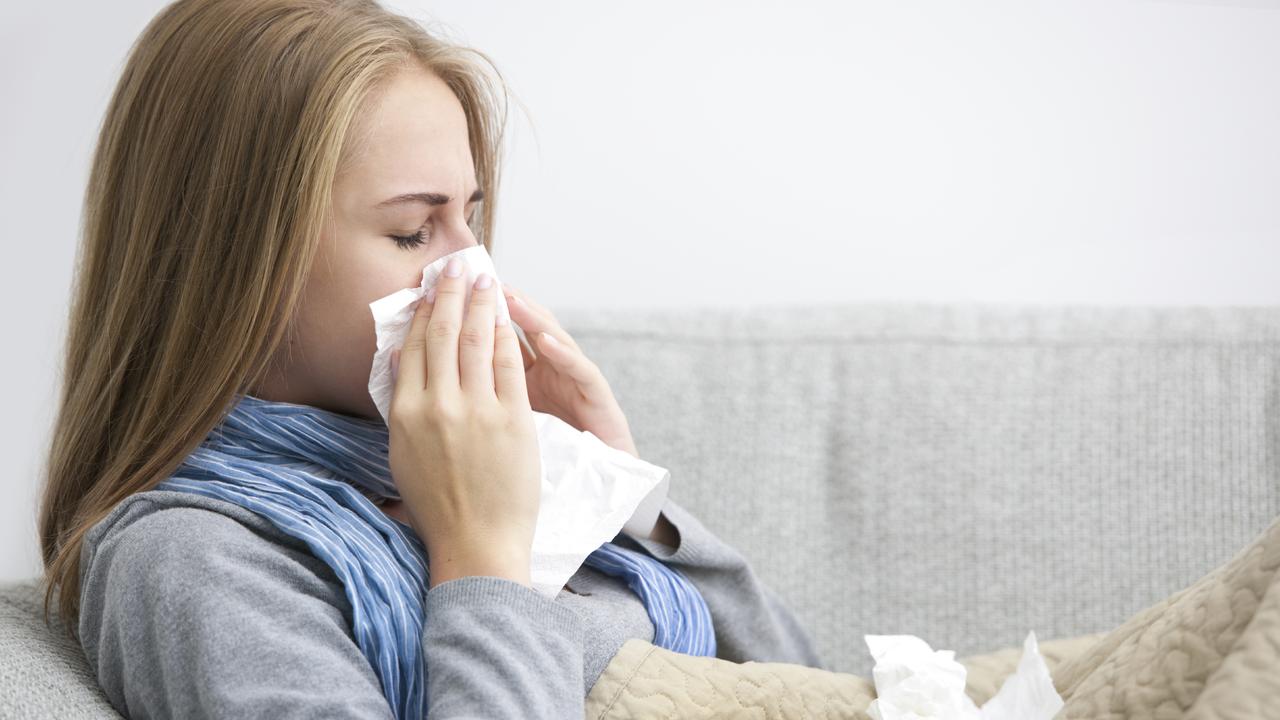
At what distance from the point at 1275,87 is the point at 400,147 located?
1.42 meters

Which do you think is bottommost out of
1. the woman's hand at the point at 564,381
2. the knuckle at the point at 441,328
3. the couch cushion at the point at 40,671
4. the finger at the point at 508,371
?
the couch cushion at the point at 40,671

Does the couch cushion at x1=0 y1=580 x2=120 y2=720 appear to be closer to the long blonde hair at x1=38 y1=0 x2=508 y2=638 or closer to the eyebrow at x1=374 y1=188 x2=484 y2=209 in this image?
the long blonde hair at x1=38 y1=0 x2=508 y2=638

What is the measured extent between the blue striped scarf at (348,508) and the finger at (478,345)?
15 centimetres

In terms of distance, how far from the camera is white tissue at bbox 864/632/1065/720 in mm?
881

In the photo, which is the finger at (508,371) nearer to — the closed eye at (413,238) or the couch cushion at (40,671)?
the closed eye at (413,238)

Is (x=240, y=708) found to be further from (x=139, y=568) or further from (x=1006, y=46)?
(x=1006, y=46)

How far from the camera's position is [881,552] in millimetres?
1444

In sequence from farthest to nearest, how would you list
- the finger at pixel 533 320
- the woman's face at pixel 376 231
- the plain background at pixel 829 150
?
the plain background at pixel 829 150 → the finger at pixel 533 320 → the woman's face at pixel 376 231

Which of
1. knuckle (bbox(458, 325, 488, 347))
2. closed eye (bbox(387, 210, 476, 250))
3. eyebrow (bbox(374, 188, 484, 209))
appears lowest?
knuckle (bbox(458, 325, 488, 347))

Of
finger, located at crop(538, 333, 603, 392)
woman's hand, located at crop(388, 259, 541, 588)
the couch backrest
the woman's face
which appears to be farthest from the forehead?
the couch backrest

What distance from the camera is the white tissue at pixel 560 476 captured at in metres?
0.96

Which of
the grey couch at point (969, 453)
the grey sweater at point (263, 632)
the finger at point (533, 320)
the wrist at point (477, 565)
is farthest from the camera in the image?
the grey couch at point (969, 453)

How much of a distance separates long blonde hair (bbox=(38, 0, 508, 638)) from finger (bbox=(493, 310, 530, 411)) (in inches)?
7.2

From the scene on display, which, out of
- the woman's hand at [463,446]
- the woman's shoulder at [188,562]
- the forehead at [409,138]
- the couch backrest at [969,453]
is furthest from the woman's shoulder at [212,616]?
the couch backrest at [969,453]
